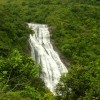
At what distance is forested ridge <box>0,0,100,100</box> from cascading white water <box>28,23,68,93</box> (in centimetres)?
136

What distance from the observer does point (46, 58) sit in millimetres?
34312

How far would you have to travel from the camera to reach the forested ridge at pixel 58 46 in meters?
15.9

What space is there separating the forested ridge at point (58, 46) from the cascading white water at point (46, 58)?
1365 mm

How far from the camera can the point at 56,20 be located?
46.4 metres

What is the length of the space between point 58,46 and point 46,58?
5410 millimetres

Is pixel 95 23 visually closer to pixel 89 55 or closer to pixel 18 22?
pixel 89 55

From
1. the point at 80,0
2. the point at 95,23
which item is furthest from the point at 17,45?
the point at 80,0

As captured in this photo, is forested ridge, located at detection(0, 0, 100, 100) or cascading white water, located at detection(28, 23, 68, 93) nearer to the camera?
forested ridge, located at detection(0, 0, 100, 100)

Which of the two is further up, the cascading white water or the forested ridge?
the forested ridge

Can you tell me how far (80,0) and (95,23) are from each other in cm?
1492

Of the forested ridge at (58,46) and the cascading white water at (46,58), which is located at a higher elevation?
the forested ridge at (58,46)

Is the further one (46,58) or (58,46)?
(58,46)

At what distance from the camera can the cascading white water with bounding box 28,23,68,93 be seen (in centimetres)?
3061

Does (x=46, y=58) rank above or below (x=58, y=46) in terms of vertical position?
below
